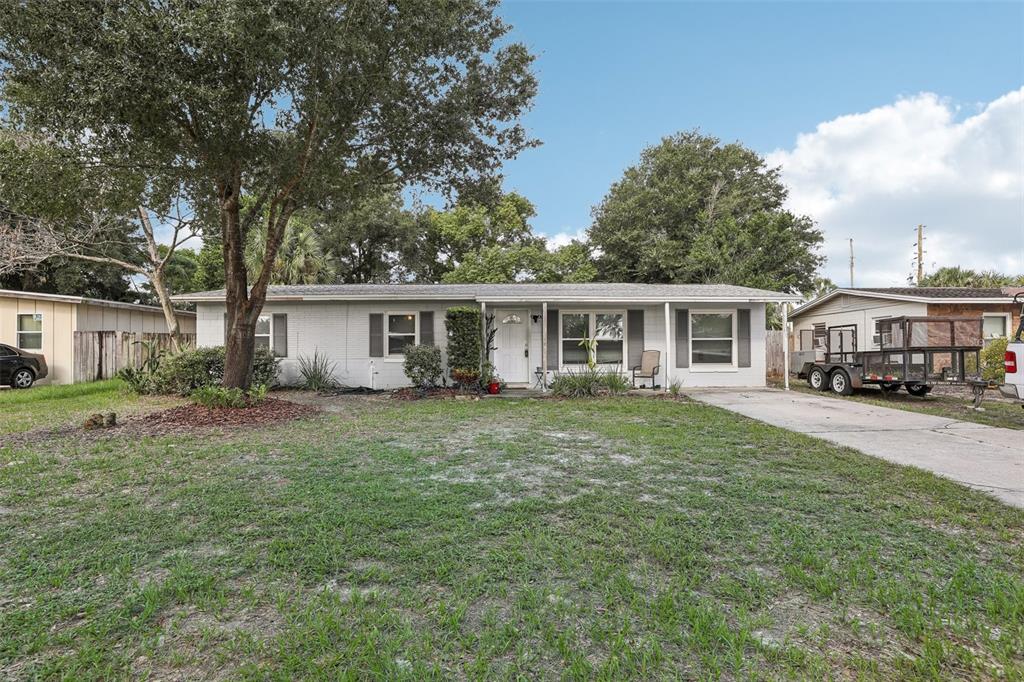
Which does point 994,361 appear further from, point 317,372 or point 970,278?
point 970,278

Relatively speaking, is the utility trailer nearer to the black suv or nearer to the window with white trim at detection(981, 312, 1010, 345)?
the window with white trim at detection(981, 312, 1010, 345)

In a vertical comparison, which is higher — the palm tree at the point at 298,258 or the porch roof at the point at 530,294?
the palm tree at the point at 298,258

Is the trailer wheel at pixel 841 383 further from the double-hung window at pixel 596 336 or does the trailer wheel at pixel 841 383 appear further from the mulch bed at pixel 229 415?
the mulch bed at pixel 229 415

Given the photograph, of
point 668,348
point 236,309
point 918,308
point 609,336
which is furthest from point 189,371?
point 918,308

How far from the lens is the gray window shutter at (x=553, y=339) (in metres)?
11.9

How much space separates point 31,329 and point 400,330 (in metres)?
11.1

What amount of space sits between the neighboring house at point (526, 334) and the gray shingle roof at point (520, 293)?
130mm

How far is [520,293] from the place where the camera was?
11633mm

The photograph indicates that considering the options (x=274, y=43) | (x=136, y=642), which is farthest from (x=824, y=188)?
(x=136, y=642)

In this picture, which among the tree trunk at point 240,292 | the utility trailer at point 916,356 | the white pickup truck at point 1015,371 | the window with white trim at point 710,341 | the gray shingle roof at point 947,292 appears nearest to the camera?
the white pickup truck at point 1015,371

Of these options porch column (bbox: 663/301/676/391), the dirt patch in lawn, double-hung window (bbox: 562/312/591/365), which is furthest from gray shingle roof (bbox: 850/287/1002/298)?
the dirt patch in lawn

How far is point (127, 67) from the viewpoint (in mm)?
5625

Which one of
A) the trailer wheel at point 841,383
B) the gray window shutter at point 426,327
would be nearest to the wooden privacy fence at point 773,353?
the trailer wheel at point 841,383

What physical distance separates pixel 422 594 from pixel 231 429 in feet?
18.7
